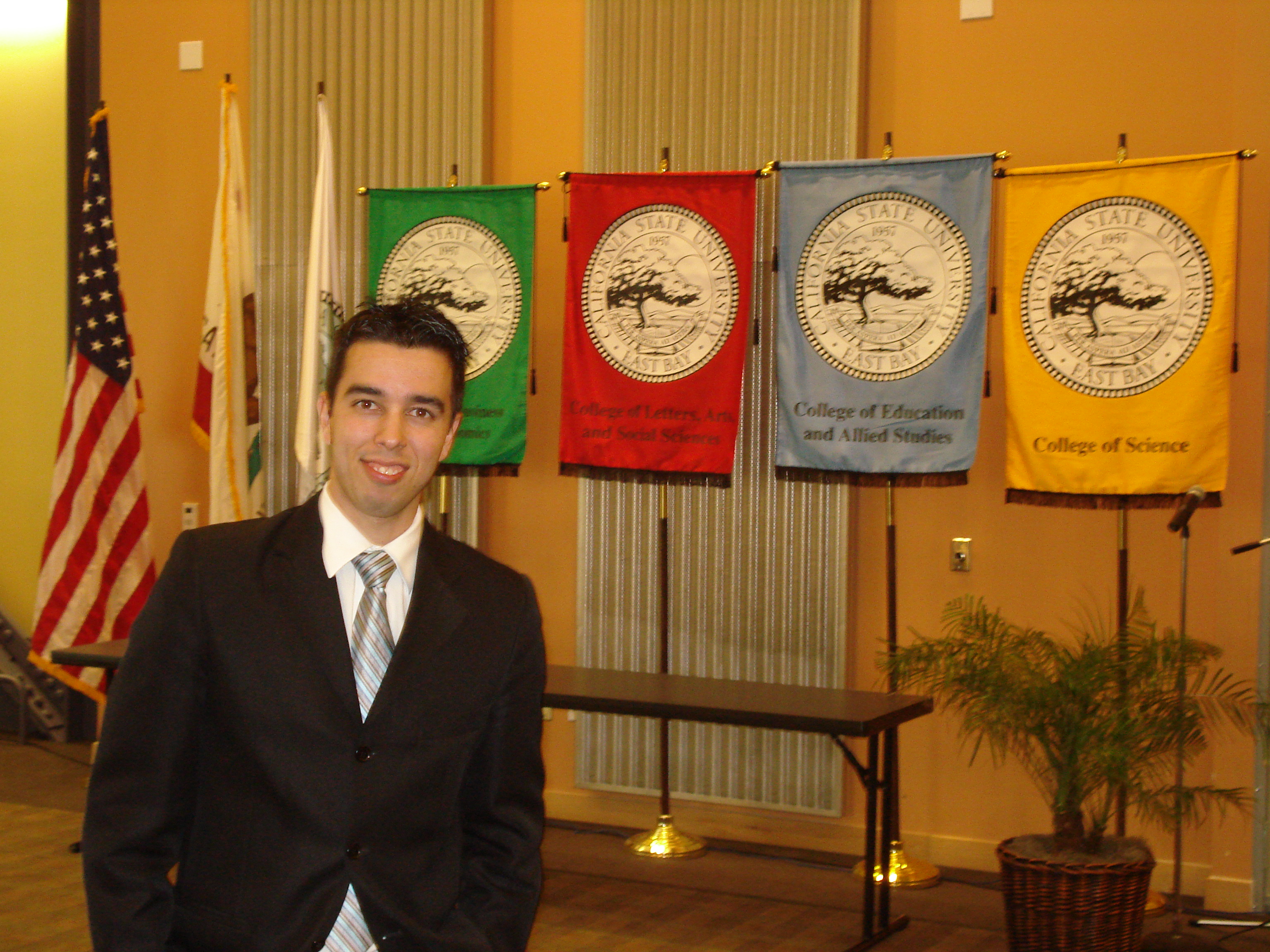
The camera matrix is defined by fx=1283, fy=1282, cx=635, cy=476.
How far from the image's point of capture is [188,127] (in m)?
5.94

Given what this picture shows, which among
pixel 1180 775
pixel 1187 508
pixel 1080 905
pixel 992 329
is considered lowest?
pixel 1080 905

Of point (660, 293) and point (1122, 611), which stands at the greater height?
point (660, 293)

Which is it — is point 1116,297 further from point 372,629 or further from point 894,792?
point 372,629

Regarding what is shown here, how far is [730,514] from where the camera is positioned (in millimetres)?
4941

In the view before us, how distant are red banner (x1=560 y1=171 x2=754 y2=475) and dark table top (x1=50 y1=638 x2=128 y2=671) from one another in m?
1.69

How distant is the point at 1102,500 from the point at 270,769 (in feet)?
10.8

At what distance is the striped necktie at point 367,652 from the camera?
160 centimetres

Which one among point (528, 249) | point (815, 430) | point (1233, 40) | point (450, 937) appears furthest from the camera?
point (528, 249)

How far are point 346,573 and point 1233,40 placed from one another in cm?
381

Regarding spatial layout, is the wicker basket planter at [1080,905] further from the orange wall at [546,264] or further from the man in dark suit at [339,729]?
the man in dark suit at [339,729]

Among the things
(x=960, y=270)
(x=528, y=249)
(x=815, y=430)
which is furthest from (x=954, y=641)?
(x=528, y=249)

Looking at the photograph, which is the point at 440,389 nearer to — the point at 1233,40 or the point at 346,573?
the point at 346,573

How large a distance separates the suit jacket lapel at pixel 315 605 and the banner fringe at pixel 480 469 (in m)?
3.27

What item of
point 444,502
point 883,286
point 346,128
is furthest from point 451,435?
point 346,128
